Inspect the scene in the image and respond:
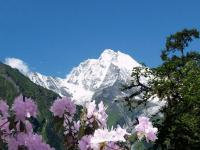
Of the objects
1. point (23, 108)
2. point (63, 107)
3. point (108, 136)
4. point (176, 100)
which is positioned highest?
point (176, 100)

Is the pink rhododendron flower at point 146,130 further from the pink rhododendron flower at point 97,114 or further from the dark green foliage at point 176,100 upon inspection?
the dark green foliage at point 176,100

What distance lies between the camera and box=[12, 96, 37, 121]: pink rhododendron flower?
665 centimetres

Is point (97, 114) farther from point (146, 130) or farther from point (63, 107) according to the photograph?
point (146, 130)

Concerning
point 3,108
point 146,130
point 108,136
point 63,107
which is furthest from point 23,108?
point 146,130

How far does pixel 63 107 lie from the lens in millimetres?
7371

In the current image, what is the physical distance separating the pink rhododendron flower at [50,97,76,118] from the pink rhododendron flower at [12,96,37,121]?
0.62 m

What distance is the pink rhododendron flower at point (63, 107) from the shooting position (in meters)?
7.34

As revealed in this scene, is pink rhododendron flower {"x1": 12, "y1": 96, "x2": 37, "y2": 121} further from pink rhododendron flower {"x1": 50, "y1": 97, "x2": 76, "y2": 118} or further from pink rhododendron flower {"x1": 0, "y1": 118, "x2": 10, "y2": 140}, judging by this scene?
pink rhododendron flower {"x1": 50, "y1": 97, "x2": 76, "y2": 118}

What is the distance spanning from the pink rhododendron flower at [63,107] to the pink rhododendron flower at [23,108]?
0.62 metres

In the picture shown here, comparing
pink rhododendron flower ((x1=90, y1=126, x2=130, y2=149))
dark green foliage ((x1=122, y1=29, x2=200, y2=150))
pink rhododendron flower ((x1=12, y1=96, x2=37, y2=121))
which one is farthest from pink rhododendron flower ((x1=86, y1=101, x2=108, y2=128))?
dark green foliage ((x1=122, y1=29, x2=200, y2=150))

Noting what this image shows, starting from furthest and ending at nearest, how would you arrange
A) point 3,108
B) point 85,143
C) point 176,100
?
point 176,100 < point 3,108 < point 85,143

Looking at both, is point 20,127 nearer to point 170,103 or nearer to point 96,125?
point 96,125

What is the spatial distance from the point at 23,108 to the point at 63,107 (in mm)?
821

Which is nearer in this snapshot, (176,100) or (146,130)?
(146,130)
